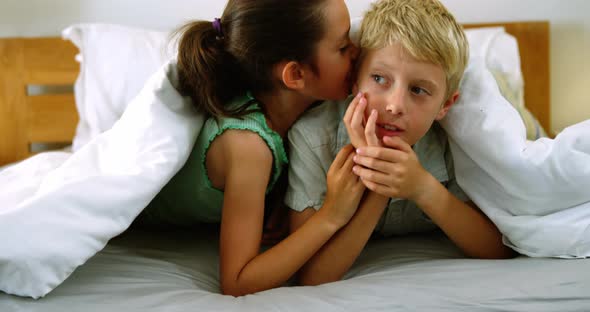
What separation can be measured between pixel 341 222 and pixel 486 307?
0.27m

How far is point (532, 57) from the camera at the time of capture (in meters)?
2.03

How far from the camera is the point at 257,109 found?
3.31ft

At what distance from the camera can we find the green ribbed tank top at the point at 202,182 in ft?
3.22

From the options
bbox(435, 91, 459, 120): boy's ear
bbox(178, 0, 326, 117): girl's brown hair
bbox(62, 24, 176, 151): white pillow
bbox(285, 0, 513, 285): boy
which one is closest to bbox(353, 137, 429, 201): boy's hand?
bbox(285, 0, 513, 285): boy

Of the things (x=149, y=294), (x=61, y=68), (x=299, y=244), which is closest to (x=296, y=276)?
(x=299, y=244)

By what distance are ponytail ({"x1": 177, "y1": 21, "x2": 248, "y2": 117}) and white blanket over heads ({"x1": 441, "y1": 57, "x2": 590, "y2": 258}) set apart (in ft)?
1.32

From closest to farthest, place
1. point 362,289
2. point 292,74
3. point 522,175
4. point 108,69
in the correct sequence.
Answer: point 362,289 < point 522,175 < point 292,74 < point 108,69

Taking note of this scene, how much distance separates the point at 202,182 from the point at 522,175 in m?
0.56

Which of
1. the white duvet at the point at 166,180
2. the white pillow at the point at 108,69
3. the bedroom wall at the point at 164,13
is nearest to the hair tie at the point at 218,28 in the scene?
the white duvet at the point at 166,180

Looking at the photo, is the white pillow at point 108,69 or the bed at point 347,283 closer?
the bed at point 347,283

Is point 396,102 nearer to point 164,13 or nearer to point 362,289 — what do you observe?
point 362,289

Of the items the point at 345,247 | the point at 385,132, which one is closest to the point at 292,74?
the point at 385,132

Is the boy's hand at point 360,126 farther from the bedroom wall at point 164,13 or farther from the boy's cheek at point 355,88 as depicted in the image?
the bedroom wall at point 164,13

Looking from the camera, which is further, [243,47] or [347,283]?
[243,47]
